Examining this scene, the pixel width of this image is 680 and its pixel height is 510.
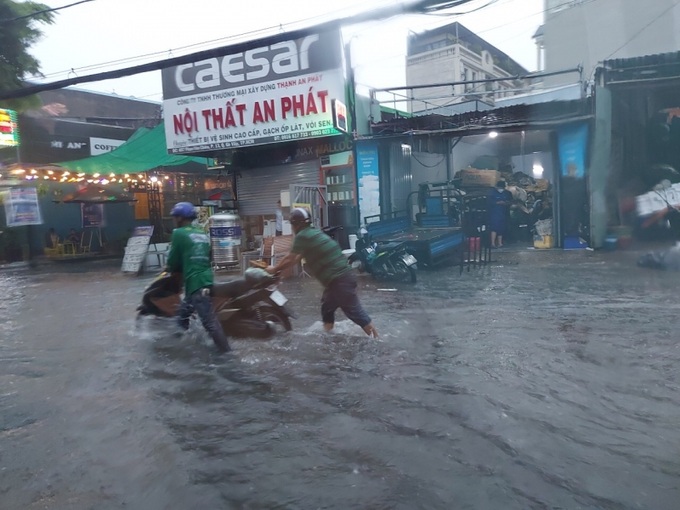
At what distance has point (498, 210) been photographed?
1531cm

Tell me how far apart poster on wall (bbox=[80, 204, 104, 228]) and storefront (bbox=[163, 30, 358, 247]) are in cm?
889

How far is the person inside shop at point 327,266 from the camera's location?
20.0 ft

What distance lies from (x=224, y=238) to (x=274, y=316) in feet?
24.5

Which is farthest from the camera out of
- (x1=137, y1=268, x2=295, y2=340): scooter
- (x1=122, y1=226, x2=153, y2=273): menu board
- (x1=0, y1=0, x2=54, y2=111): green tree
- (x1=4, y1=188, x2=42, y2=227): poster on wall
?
(x1=4, y1=188, x2=42, y2=227): poster on wall

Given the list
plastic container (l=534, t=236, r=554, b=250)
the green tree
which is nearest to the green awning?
the green tree

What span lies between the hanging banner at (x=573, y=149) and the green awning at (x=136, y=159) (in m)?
11.4

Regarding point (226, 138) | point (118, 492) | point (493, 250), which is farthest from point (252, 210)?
point (118, 492)

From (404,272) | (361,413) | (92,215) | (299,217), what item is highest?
(92,215)

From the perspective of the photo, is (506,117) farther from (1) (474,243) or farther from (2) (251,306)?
(2) (251,306)

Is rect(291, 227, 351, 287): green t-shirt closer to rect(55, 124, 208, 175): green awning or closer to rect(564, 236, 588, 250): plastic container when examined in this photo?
rect(564, 236, 588, 250): plastic container

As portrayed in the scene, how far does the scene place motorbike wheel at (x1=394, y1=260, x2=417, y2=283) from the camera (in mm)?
10828

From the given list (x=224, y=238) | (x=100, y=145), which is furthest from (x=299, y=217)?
(x=100, y=145)

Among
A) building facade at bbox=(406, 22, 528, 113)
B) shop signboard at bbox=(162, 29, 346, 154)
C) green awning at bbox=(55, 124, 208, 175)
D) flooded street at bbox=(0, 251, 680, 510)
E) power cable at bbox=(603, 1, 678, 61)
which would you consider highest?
building facade at bbox=(406, 22, 528, 113)

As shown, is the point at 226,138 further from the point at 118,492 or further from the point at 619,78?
the point at 118,492
